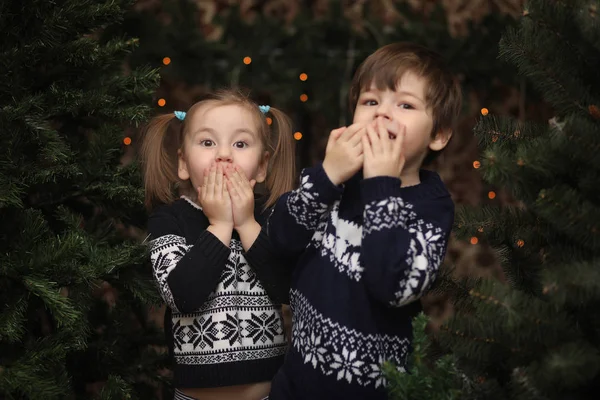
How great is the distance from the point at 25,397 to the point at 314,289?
0.77 m

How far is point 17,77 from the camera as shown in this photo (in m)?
1.89

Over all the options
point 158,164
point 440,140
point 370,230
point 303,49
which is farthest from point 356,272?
point 303,49

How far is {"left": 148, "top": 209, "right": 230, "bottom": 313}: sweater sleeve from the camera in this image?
1751 mm

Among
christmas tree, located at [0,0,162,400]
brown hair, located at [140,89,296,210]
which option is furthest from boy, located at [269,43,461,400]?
christmas tree, located at [0,0,162,400]

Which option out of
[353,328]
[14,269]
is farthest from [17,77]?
[353,328]

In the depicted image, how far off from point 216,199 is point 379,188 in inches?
18.0

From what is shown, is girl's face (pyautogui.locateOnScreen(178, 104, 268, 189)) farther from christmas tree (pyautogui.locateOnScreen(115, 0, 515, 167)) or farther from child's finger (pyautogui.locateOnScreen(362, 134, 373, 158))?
christmas tree (pyautogui.locateOnScreen(115, 0, 515, 167))

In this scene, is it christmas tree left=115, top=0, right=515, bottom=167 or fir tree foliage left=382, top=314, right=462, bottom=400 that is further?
christmas tree left=115, top=0, right=515, bottom=167

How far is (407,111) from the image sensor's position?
1.63m

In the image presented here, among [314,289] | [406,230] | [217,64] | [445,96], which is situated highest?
[445,96]

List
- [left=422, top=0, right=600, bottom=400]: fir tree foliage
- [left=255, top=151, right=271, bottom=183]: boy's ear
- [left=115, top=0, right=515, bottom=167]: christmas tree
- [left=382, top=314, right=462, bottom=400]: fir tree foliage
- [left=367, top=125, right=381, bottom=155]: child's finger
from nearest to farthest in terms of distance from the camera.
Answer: [left=422, top=0, right=600, bottom=400]: fir tree foliage
[left=382, top=314, right=462, bottom=400]: fir tree foliage
[left=367, top=125, right=381, bottom=155]: child's finger
[left=255, top=151, right=271, bottom=183]: boy's ear
[left=115, top=0, right=515, bottom=167]: christmas tree

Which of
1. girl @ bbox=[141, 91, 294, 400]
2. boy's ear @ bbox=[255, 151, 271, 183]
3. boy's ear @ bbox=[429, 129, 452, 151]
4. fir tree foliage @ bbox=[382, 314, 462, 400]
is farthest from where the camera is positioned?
boy's ear @ bbox=[255, 151, 271, 183]

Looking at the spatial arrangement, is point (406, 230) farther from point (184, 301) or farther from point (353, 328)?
point (184, 301)

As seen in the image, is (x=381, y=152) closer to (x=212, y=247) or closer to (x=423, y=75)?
(x=423, y=75)
